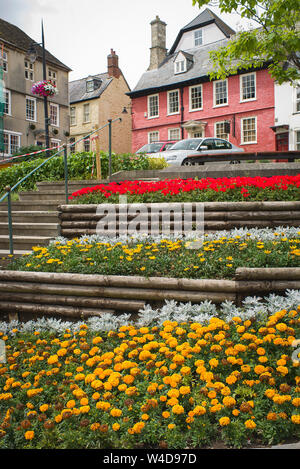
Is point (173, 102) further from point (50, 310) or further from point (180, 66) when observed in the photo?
point (50, 310)

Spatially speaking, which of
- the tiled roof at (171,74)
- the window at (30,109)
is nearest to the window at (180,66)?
the tiled roof at (171,74)

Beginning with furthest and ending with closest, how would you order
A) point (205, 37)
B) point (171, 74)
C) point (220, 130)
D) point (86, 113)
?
point (86, 113), point (205, 37), point (171, 74), point (220, 130)

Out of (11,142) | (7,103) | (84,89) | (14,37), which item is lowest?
(11,142)

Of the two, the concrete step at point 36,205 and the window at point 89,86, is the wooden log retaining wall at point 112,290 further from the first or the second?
the window at point 89,86

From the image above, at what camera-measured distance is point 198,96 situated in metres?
27.2

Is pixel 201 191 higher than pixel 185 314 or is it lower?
higher

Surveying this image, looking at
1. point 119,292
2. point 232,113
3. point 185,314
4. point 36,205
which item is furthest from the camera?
point 232,113

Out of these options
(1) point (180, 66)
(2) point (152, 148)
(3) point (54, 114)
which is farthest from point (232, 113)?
(3) point (54, 114)

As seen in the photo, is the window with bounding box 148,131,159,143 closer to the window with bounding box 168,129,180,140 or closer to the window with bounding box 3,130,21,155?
the window with bounding box 168,129,180,140

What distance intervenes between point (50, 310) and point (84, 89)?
35031mm

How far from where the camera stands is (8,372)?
133 inches

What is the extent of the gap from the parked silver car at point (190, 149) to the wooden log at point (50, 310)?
929 centimetres

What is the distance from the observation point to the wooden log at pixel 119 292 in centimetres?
403

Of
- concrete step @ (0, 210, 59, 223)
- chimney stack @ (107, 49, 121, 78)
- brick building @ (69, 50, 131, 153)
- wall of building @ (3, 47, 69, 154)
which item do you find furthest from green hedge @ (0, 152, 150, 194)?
chimney stack @ (107, 49, 121, 78)
